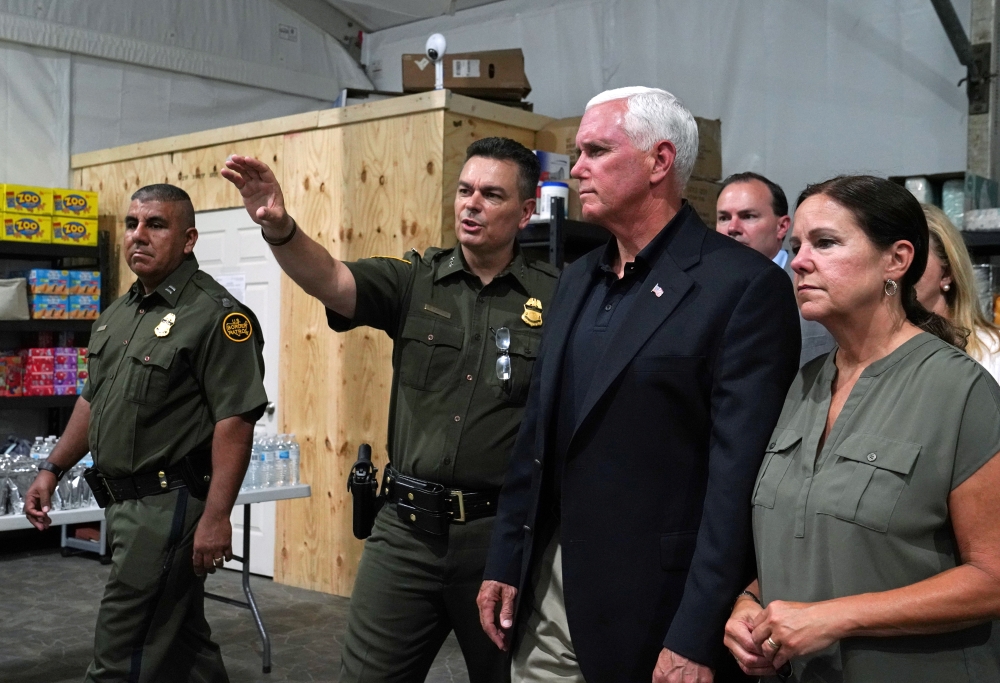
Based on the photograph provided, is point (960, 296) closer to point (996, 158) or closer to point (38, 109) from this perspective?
point (996, 158)

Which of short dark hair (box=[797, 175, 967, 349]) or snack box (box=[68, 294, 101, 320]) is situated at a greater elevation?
short dark hair (box=[797, 175, 967, 349])

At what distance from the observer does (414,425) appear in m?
2.49

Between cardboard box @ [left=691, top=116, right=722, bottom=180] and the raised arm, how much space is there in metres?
3.43

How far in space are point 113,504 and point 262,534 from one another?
9.46 feet

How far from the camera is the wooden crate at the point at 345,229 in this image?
497 centimetres

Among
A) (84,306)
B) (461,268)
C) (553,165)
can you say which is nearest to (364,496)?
(461,268)

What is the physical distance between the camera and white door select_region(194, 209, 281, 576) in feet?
19.0

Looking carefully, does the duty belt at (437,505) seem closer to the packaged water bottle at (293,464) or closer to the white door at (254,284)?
the packaged water bottle at (293,464)

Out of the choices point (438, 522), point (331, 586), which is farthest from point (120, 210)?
point (438, 522)

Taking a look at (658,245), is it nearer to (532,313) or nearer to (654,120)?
(654,120)

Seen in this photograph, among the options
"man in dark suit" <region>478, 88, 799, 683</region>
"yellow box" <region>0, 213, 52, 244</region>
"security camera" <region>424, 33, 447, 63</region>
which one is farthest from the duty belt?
"yellow box" <region>0, 213, 52, 244</region>

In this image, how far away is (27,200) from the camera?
6211 mm

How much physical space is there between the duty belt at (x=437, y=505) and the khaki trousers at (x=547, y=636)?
48 cm

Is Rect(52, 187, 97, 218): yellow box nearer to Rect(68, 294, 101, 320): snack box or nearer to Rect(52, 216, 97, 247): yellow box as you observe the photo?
Rect(52, 216, 97, 247): yellow box
